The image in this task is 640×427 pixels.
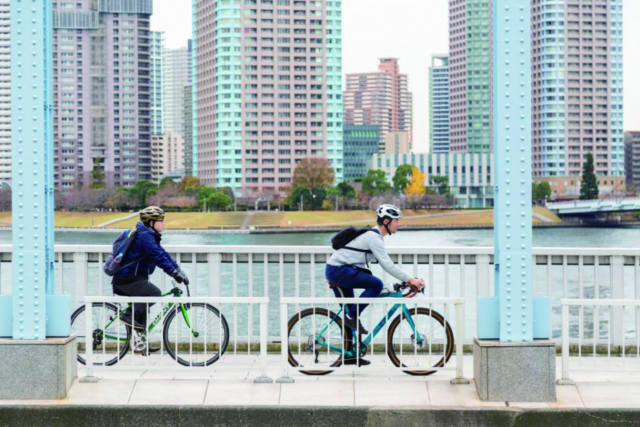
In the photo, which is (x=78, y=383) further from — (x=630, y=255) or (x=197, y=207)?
(x=197, y=207)

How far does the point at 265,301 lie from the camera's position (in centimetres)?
759

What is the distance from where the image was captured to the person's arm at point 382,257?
27.0ft

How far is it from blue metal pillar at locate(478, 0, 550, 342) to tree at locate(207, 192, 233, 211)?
143890mm

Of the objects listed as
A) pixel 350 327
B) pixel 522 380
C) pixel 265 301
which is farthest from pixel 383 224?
pixel 522 380

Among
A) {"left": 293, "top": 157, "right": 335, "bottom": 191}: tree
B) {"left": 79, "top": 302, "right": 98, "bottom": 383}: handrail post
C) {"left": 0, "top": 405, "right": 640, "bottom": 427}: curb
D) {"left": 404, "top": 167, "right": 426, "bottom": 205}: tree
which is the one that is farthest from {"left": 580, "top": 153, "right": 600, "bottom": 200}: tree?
{"left": 79, "top": 302, "right": 98, "bottom": 383}: handrail post

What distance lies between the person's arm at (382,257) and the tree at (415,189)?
512ft

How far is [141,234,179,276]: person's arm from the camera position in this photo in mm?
8852

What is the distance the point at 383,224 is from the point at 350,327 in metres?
1.05

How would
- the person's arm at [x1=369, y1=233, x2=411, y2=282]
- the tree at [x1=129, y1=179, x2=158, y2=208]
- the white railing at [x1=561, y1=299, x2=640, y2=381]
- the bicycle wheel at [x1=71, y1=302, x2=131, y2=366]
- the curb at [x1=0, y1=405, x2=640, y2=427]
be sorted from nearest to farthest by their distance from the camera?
1. the curb at [x1=0, y1=405, x2=640, y2=427]
2. the white railing at [x1=561, y1=299, x2=640, y2=381]
3. the person's arm at [x1=369, y1=233, x2=411, y2=282]
4. the bicycle wheel at [x1=71, y1=302, x2=131, y2=366]
5. the tree at [x1=129, y1=179, x2=158, y2=208]

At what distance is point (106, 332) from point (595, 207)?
5387 inches

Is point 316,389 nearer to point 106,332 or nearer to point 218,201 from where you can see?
point 106,332

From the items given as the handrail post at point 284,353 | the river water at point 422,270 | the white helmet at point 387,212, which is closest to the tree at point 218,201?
the river water at point 422,270

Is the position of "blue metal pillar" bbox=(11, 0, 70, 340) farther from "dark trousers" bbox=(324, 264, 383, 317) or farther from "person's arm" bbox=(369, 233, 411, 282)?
"person's arm" bbox=(369, 233, 411, 282)

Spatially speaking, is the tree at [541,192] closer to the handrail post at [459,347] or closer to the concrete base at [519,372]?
the handrail post at [459,347]
